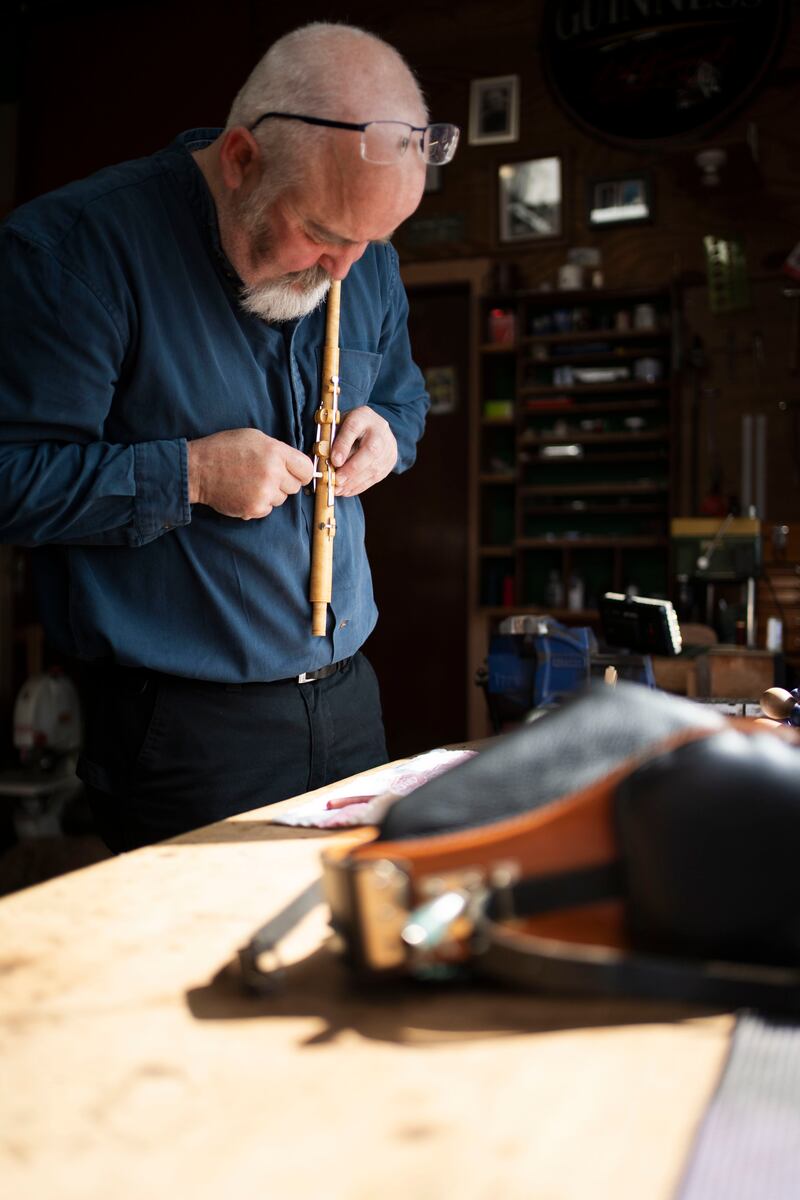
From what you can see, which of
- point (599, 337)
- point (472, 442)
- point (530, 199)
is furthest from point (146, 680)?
point (530, 199)

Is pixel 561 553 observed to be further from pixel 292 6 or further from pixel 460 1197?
pixel 460 1197

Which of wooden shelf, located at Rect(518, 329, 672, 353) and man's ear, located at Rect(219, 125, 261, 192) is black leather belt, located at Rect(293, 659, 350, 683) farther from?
wooden shelf, located at Rect(518, 329, 672, 353)

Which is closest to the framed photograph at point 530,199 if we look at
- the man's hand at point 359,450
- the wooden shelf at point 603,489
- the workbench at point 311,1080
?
the wooden shelf at point 603,489

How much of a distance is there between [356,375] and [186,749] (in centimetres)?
68

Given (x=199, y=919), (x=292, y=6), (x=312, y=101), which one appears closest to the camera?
(x=199, y=919)

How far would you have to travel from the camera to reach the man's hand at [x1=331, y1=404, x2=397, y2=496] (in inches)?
61.4

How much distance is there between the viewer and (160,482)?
55.1 inches

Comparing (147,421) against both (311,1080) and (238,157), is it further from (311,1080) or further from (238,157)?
(311,1080)

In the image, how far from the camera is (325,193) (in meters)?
1.37

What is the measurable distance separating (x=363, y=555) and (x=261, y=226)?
563mm

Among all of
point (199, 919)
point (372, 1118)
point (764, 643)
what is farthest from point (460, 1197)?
point (764, 643)

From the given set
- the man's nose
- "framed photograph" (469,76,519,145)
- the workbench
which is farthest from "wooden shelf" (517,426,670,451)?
the workbench

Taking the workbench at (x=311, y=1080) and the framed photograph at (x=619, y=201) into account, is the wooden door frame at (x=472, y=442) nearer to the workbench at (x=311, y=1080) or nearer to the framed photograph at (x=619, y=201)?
the framed photograph at (x=619, y=201)

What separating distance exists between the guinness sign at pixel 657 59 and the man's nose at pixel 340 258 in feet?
17.2
